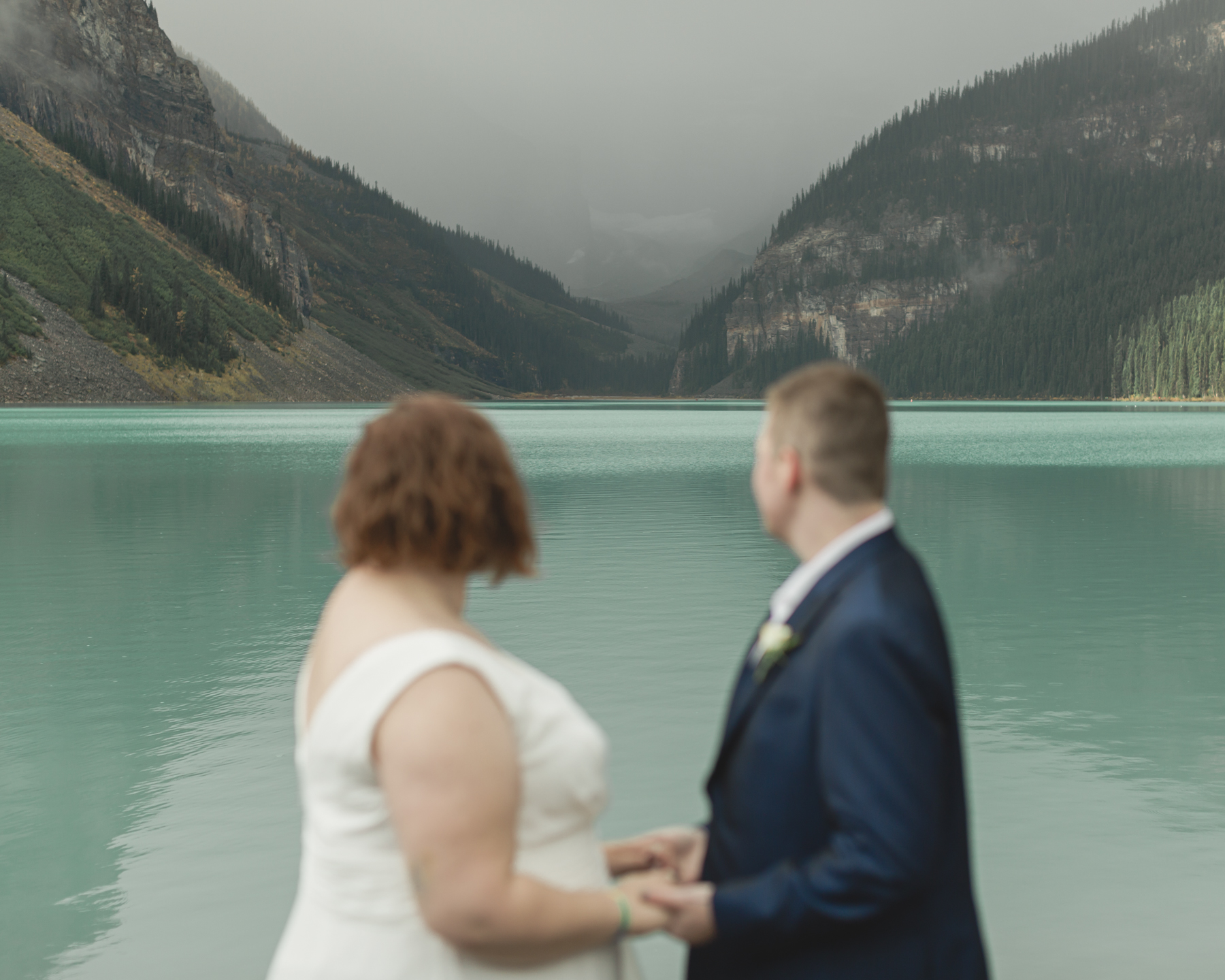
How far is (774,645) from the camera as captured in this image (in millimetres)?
2186

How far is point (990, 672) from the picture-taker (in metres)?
9.76

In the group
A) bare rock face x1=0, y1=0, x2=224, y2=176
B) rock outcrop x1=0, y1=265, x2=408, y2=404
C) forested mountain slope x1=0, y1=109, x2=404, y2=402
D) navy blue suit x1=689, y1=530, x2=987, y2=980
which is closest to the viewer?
navy blue suit x1=689, y1=530, x2=987, y2=980

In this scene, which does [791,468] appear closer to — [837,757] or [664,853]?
[837,757]

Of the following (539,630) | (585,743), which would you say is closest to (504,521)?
(585,743)

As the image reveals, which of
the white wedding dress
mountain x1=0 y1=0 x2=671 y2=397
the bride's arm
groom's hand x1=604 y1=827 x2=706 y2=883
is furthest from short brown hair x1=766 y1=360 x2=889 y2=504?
mountain x1=0 y1=0 x2=671 y2=397

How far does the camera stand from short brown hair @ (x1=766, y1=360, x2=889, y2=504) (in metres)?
2.27

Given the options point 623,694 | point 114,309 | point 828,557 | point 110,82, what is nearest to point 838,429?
point 828,557

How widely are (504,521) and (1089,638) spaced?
1032 centimetres

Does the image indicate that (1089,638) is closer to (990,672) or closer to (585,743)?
(990,672)

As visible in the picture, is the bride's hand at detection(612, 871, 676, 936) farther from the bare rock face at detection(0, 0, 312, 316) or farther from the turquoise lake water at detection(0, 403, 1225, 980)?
the bare rock face at detection(0, 0, 312, 316)

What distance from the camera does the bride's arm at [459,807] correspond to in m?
1.91

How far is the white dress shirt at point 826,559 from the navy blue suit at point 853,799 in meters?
0.03

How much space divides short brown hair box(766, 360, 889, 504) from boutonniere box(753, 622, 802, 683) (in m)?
0.33

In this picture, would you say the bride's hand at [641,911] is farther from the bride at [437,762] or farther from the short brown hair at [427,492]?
the short brown hair at [427,492]
